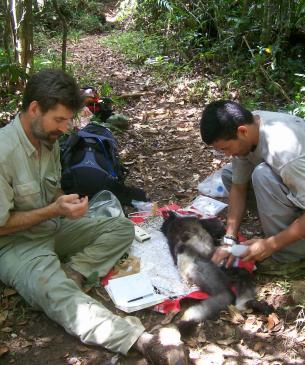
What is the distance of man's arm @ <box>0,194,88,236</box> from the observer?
2.99 m

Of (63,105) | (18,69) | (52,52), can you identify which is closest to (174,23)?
(52,52)

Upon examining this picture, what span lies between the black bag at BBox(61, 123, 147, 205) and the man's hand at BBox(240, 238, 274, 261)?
1.60 metres

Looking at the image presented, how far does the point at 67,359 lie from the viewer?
9.21 feet

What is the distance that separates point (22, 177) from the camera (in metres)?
3.02

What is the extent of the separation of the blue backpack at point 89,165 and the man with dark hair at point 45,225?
83 cm

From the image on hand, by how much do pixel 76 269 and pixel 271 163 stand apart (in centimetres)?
168

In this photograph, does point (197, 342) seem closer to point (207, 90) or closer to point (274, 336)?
point (274, 336)

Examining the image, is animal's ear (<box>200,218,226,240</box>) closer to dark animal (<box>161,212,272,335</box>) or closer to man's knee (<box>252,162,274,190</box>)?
dark animal (<box>161,212,272,335</box>)

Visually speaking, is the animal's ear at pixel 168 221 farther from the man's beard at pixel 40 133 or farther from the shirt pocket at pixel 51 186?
the man's beard at pixel 40 133

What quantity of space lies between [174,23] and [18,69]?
483 cm

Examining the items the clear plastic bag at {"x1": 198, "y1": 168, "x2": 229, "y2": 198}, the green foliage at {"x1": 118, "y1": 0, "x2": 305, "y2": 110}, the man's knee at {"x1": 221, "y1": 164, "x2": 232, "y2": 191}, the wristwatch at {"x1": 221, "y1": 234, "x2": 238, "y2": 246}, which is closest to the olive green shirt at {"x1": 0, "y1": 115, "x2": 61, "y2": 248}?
the wristwatch at {"x1": 221, "y1": 234, "x2": 238, "y2": 246}

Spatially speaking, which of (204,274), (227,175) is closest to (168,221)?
(227,175)

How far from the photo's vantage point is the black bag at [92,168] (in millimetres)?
4246

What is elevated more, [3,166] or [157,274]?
[3,166]
